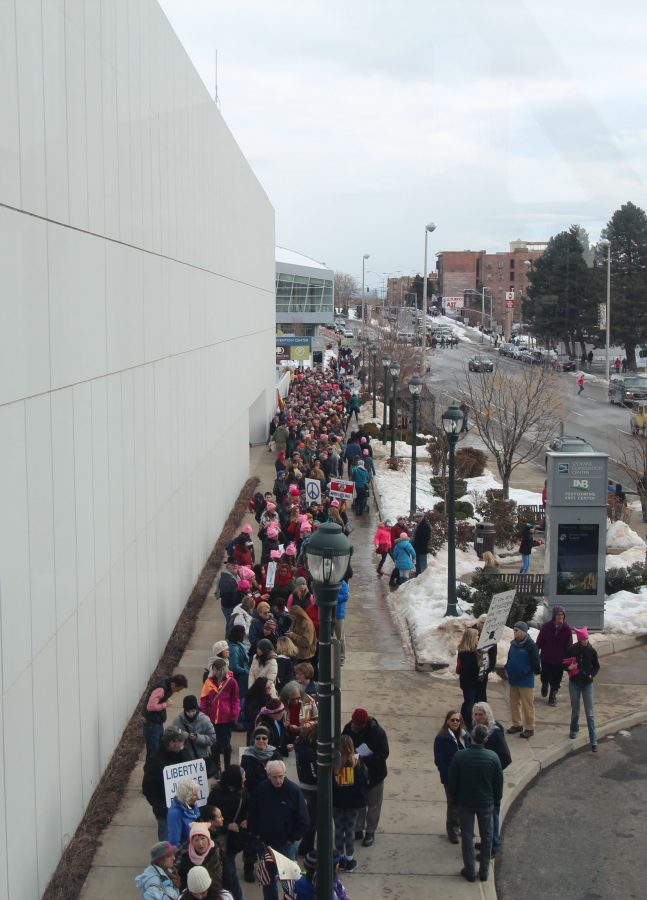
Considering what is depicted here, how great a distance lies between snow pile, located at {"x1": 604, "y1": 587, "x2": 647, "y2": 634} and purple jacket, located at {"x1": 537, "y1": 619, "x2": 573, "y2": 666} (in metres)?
3.84

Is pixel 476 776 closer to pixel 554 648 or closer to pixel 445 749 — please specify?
pixel 445 749

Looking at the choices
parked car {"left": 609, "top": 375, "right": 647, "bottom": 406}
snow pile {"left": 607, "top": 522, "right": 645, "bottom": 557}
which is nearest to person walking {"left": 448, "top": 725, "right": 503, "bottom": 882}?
snow pile {"left": 607, "top": 522, "right": 645, "bottom": 557}

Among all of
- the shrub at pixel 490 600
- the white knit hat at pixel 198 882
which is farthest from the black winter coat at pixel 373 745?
the shrub at pixel 490 600

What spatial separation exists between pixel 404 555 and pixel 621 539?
22.5 ft

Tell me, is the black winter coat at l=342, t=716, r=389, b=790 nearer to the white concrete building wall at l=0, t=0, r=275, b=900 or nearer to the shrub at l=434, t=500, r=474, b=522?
the white concrete building wall at l=0, t=0, r=275, b=900

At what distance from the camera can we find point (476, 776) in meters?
8.74

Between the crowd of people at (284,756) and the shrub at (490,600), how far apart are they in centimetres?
285

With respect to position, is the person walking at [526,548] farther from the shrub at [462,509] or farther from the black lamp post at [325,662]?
the black lamp post at [325,662]

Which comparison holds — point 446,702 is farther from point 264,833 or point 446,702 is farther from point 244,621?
point 264,833

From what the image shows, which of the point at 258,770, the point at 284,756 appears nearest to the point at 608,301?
the point at 284,756

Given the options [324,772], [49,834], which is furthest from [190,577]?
[324,772]

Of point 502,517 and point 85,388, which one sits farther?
point 502,517

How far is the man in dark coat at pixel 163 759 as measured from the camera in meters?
8.41

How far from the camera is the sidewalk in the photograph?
352 inches
